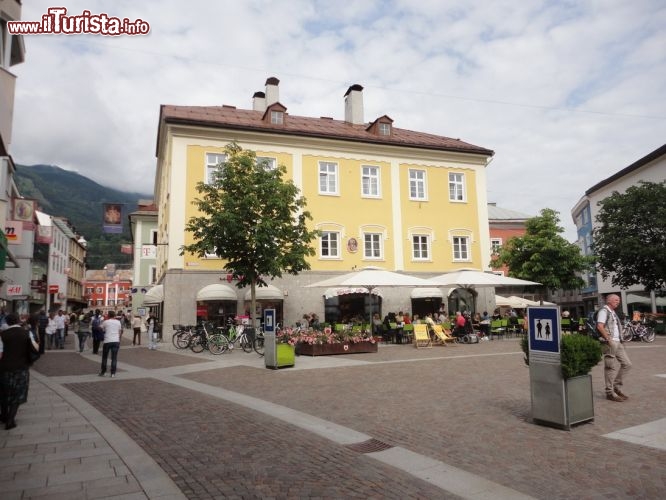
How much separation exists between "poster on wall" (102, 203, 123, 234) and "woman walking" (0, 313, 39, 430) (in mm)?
21395

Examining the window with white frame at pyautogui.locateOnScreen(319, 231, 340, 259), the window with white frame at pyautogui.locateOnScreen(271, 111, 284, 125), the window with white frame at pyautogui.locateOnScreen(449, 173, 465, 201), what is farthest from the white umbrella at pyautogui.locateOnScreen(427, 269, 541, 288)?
the window with white frame at pyautogui.locateOnScreen(271, 111, 284, 125)

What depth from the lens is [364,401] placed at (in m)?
9.09

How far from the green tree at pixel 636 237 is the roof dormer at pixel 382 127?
13412mm

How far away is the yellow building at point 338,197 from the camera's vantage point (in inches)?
1012

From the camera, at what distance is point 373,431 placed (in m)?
6.95

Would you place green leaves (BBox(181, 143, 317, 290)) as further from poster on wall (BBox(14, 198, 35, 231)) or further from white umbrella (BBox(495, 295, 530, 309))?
white umbrella (BBox(495, 295, 530, 309))

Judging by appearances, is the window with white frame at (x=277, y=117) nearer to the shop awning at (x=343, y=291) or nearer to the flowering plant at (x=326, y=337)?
the shop awning at (x=343, y=291)

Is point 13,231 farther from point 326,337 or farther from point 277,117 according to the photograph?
point 326,337

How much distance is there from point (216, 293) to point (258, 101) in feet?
50.4

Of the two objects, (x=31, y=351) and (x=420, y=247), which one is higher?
(x=420, y=247)

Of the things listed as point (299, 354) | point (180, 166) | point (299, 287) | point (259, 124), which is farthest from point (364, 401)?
point (259, 124)

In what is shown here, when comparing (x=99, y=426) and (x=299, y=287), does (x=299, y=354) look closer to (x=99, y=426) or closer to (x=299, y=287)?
(x=299, y=287)

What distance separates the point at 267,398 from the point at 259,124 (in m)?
21.4

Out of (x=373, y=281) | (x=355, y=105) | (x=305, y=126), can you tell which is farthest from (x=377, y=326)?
(x=355, y=105)
